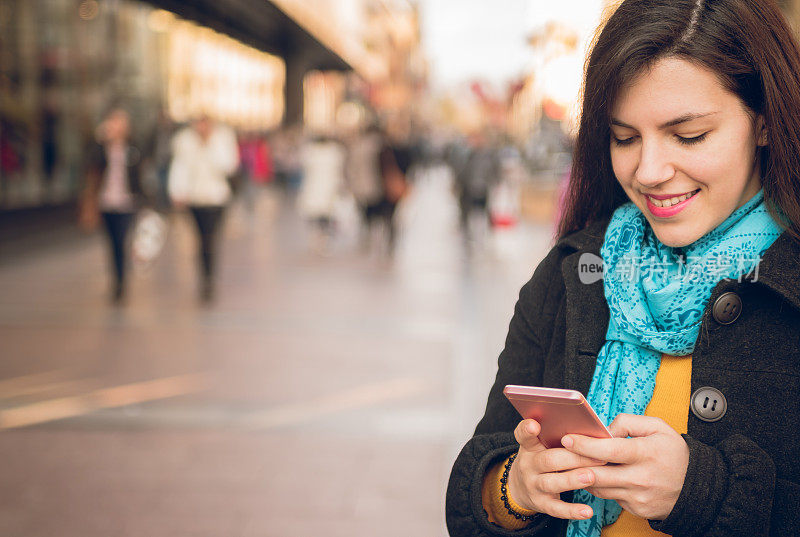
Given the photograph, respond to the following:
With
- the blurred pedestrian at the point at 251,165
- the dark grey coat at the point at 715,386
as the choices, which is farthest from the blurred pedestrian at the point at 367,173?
the dark grey coat at the point at 715,386

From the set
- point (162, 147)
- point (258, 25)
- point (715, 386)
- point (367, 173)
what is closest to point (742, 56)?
point (715, 386)

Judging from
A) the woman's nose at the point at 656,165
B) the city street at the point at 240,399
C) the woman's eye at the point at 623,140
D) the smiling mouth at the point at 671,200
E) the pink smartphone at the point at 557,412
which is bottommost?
the city street at the point at 240,399

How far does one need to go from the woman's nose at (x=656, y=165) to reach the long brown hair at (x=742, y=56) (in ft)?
0.36

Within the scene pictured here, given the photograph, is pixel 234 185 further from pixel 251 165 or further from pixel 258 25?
pixel 258 25

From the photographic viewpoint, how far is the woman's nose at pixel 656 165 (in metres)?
1.37

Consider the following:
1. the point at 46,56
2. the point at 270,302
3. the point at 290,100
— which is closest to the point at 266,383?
the point at 270,302

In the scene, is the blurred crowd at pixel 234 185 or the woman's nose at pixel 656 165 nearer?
the woman's nose at pixel 656 165

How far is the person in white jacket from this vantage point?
9.07 m

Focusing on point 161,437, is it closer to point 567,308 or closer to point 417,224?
point 567,308

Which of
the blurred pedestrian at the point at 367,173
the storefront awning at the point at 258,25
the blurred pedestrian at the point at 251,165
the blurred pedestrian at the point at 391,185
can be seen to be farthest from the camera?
the storefront awning at the point at 258,25

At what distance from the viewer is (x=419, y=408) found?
552cm

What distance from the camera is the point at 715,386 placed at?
135 cm

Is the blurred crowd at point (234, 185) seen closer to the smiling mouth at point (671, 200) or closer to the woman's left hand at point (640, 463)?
the smiling mouth at point (671, 200)

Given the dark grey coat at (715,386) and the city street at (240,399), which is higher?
the dark grey coat at (715,386)
